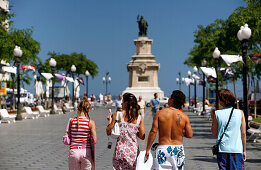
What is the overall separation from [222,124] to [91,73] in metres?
77.6

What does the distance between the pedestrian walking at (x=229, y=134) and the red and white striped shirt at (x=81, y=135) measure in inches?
70.3

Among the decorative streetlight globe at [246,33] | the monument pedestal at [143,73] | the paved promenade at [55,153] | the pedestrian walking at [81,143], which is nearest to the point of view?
the pedestrian walking at [81,143]

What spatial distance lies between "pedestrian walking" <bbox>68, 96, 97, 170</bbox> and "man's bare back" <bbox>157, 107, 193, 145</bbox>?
1.04 m

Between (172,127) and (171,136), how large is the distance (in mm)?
120

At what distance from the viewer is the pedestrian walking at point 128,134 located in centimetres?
638

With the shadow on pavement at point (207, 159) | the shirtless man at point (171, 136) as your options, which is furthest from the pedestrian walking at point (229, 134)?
the shadow on pavement at point (207, 159)

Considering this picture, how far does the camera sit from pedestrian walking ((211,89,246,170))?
606cm

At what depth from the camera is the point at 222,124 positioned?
6172 millimetres

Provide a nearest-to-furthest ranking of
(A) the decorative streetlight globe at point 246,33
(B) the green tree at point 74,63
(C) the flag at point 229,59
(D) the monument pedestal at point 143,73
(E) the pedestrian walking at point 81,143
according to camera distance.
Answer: (E) the pedestrian walking at point 81,143 < (A) the decorative streetlight globe at point 246,33 < (C) the flag at point 229,59 < (D) the monument pedestal at point 143,73 < (B) the green tree at point 74,63

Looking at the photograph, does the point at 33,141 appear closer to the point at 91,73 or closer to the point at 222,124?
the point at 222,124

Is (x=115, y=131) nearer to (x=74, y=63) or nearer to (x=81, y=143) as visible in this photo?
(x=81, y=143)

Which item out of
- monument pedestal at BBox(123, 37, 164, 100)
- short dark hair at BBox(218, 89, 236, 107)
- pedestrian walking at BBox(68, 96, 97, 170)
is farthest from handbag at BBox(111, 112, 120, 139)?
monument pedestal at BBox(123, 37, 164, 100)

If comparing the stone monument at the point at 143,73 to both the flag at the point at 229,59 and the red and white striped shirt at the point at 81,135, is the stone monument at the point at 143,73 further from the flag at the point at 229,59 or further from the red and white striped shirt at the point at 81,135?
the red and white striped shirt at the point at 81,135

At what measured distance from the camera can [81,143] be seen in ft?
21.6
